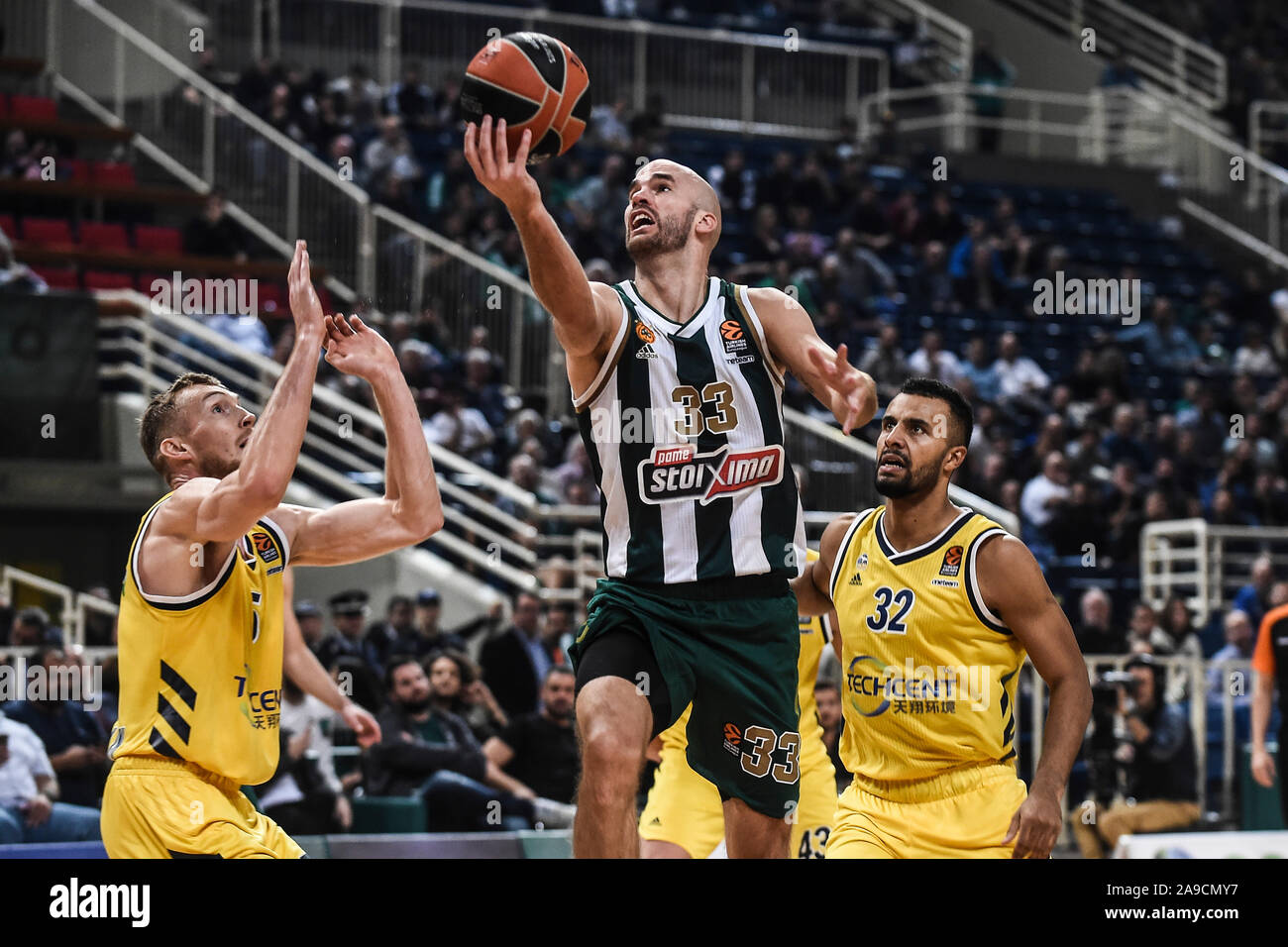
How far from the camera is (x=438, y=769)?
32.4ft

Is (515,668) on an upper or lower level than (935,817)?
lower

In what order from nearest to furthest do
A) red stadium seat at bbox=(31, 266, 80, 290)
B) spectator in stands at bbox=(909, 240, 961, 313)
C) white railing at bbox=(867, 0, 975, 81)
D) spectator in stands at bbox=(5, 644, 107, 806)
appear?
spectator in stands at bbox=(5, 644, 107, 806) → red stadium seat at bbox=(31, 266, 80, 290) → spectator in stands at bbox=(909, 240, 961, 313) → white railing at bbox=(867, 0, 975, 81)

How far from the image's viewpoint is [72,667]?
32.3 ft

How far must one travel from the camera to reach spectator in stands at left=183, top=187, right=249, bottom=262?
51.4 ft

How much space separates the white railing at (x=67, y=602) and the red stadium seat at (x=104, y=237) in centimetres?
401

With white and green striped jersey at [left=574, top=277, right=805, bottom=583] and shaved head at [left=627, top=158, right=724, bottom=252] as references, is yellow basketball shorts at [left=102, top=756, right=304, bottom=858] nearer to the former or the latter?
white and green striped jersey at [left=574, top=277, right=805, bottom=583]

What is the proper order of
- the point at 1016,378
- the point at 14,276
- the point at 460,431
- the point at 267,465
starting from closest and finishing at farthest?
the point at 267,465 < the point at 14,276 < the point at 460,431 < the point at 1016,378

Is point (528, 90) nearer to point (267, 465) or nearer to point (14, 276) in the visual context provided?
point (267, 465)

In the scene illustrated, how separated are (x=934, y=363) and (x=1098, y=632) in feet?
14.4

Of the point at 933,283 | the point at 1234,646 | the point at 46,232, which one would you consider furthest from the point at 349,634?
the point at 933,283

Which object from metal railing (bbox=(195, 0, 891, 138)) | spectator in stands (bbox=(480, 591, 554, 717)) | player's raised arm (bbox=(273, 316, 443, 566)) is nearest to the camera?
player's raised arm (bbox=(273, 316, 443, 566))

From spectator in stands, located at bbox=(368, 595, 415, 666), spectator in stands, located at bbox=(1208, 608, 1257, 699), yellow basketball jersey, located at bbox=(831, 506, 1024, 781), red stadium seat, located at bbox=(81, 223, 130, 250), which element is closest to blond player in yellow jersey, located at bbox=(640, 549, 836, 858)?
yellow basketball jersey, located at bbox=(831, 506, 1024, 781)

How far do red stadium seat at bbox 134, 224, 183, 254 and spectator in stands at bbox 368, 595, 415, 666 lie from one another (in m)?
5.76

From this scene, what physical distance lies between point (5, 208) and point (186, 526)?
11814 millimetres
